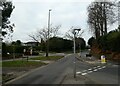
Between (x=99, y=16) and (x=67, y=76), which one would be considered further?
(x=99, y=16)

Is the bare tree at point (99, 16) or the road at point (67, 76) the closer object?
the road at point (67, 76)

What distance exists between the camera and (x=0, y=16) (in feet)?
85.0

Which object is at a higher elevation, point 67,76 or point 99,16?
point 99,16

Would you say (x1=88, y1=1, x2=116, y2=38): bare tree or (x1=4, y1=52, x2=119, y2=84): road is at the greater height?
(x1=88, y1=1, x2=116, y2=38): bare tree

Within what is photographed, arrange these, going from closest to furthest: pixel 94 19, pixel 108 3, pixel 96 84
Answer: pixel 96 84 → pixel 108 3 → pixel 94 19

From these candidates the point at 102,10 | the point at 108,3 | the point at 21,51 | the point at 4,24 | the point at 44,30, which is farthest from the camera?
the point at 21,51

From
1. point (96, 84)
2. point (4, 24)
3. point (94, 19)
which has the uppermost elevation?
point (94, 19)

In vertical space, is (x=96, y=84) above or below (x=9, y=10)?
below

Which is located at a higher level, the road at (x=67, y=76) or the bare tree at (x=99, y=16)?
the bare tree at (x=99, y=16)

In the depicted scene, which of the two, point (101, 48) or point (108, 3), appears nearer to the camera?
point (108, 3)

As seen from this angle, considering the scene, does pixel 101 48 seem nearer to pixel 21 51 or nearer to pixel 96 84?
pixel 21 51

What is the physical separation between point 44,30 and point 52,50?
41091 millimetres

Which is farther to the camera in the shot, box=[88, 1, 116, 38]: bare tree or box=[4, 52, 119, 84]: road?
box=[88, 1, 116, 38]: bare tree

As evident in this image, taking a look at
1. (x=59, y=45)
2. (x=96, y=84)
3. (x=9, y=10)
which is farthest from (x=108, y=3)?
(x=59, y=45)
